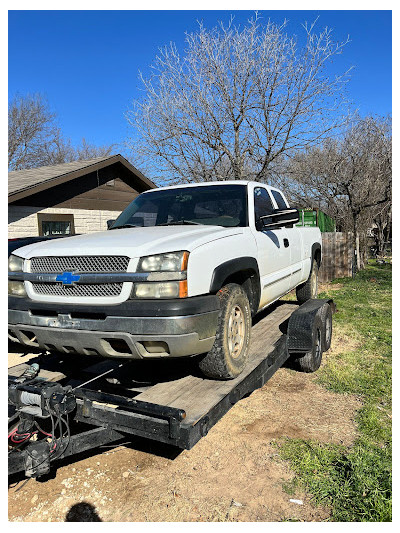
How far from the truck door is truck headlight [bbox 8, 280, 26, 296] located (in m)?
2.17

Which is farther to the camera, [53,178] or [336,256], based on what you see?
[336,256]

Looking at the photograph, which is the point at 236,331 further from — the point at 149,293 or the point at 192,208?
the point at 192,208

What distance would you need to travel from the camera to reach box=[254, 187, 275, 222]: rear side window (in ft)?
14.7

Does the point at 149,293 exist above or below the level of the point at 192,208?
below

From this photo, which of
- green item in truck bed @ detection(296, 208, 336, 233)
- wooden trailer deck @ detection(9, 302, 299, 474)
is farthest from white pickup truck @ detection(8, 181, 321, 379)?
green item in truck bed @ detection(296, 208, 336, 233)

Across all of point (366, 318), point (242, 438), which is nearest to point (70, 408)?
point (242, 438)

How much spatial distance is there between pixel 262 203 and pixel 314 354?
6.31 feet

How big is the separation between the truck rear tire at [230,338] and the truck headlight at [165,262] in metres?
0.56

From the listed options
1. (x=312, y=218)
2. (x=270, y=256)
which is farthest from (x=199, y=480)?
(x=312, y=218)

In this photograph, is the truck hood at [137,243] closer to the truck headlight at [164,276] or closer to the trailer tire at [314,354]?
the truck headlight at [164,276]

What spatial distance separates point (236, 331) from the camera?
3.55m

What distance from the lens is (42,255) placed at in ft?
11.0

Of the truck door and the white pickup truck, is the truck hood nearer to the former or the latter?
the white pickup truck

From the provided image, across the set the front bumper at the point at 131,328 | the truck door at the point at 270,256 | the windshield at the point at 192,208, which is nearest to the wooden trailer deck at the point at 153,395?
the front bumper at the point at 131,328
